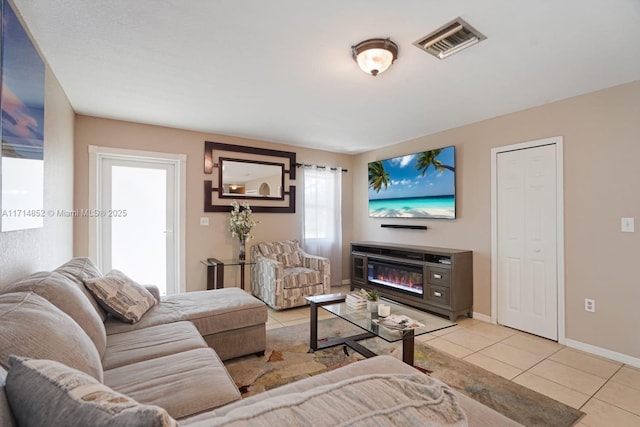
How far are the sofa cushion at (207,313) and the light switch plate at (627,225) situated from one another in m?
3.20

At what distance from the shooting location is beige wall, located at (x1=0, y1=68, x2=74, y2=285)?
1681mm

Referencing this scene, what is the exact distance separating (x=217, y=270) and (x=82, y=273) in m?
1.83

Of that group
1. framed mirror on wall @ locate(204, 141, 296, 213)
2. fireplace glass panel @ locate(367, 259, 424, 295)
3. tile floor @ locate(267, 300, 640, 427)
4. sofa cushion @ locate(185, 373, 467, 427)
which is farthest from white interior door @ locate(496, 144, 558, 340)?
sofa cushion @ locate(185, 373, 467, 427)

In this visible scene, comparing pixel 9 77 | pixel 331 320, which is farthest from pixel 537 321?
pixel 9 77

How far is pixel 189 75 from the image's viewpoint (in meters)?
2.52

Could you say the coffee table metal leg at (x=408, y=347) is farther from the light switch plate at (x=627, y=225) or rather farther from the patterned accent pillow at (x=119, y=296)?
the light switch plate at (x=627, y=225)

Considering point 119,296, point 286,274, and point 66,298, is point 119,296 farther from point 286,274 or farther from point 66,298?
point 286,274

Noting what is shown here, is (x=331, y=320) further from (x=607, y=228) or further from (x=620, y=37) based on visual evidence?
(x=620, y=37)

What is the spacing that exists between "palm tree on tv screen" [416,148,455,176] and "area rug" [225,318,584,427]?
7.44ft

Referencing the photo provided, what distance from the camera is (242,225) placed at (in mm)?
4176

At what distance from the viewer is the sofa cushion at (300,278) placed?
3895 mm

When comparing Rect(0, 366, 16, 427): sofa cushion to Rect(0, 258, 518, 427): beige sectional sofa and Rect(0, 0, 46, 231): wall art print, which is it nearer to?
Answer: Rect(0, 258, 518, 427): beige sectional sofa

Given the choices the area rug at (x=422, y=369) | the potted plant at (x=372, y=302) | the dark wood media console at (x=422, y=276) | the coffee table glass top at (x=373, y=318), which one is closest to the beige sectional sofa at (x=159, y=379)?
the area rug at (x=422, y=369)

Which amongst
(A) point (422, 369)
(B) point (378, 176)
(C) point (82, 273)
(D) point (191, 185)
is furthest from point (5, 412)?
(B) point (378, 176)
